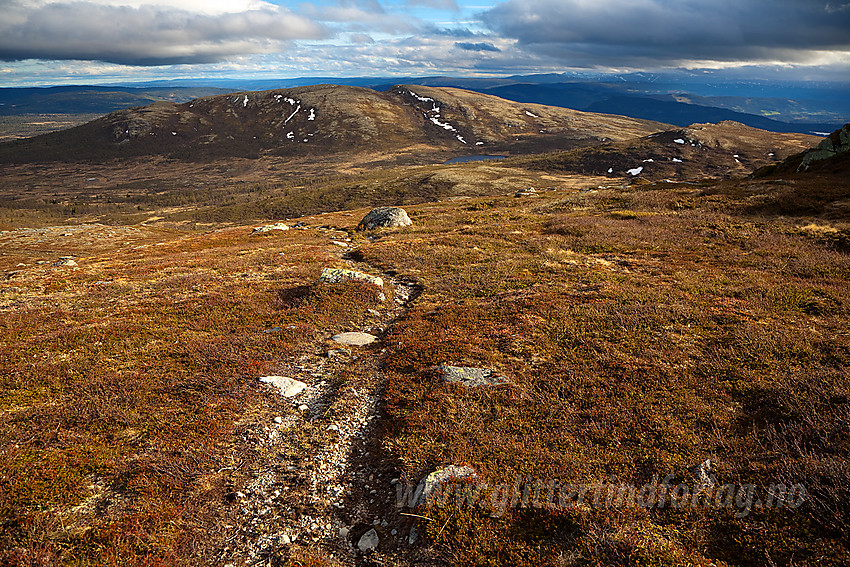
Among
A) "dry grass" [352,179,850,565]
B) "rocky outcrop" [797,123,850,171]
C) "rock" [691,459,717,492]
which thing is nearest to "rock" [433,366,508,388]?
"dry grass" [352,179,850,565]

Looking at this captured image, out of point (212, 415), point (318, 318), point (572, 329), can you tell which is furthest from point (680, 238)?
point (212, 415)

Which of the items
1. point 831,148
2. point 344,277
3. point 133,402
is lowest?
point 133,402

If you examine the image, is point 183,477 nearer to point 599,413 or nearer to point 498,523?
point 498,523

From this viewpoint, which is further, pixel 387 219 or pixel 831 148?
pixel 831 148

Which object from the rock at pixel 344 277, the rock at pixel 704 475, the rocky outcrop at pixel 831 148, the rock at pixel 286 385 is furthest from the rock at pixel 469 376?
the rocky outcrop at pixel 831 148

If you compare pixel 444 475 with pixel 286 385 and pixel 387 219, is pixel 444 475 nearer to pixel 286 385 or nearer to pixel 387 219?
pixel 286 385

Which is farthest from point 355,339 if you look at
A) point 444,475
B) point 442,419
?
point 444,475

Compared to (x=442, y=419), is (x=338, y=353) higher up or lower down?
lower down
